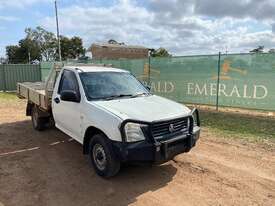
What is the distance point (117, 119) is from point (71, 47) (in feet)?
221

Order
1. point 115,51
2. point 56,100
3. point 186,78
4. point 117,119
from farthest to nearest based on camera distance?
point 115,51
point 186,78
point 56,100
point 117,119

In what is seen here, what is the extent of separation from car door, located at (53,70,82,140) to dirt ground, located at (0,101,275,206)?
630 mm

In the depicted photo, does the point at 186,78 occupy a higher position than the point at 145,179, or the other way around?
the point at 186,78

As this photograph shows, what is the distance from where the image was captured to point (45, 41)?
2923 inches

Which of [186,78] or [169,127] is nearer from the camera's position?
[169,127]

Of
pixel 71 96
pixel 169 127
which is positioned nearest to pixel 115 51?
pixel 71 96

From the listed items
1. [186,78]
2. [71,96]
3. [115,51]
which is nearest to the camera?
[71,96]

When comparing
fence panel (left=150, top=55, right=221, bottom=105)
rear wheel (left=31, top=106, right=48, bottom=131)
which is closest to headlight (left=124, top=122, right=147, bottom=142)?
rear wheel (left=31, top=106, right=48, bottom=131)

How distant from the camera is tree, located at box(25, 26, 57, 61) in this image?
238ft

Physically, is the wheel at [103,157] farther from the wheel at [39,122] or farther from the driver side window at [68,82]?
the wheel at [39,122]

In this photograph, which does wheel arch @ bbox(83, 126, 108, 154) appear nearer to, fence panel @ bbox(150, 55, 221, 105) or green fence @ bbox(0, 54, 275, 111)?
green fence @ bbox(0, 54, 275, 111)

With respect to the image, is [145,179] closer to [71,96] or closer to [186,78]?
[71,96]

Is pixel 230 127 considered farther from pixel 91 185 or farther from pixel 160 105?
pixel 91 185

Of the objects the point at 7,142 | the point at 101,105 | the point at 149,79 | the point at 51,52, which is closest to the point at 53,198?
the point at 101,105
